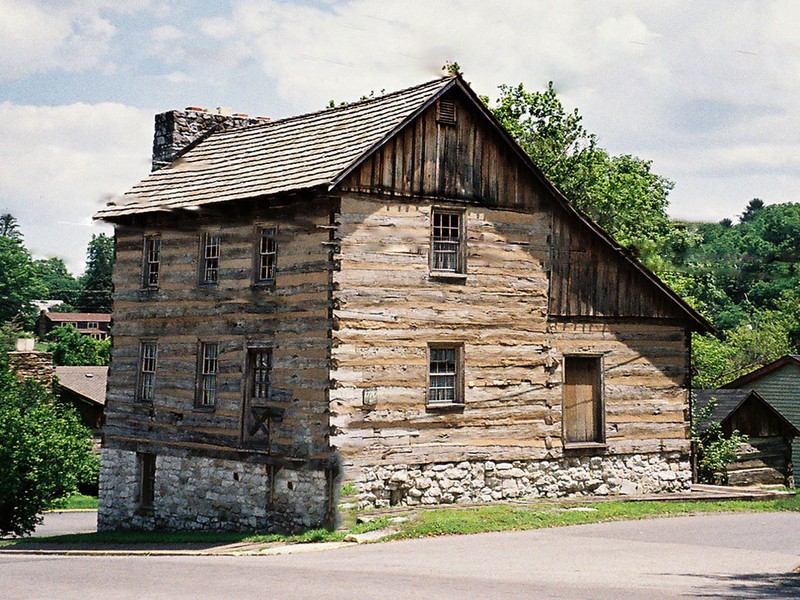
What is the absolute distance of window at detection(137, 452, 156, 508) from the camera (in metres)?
→ 29.8

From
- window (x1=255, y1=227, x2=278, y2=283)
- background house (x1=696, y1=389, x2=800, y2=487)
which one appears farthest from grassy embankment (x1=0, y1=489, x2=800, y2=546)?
background house (x1=696, y1=389, x2=800, y2=487)

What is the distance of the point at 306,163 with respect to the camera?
85.2 ft

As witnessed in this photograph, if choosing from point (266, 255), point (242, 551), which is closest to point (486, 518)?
point (242, 551)

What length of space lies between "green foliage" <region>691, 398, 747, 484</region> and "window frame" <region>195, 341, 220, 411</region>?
14885 millimetres

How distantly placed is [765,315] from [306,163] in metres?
57.3

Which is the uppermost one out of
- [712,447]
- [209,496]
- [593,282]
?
[593,282]

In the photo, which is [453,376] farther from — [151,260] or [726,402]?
[726,402]

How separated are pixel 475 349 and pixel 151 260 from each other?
9317mm

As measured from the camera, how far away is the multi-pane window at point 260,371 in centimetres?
2588

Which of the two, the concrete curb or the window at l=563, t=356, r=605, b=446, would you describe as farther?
the window at l=563, t=356, r=605, b=446

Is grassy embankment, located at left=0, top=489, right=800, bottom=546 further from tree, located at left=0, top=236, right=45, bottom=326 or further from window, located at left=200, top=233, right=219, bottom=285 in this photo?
tree, located at left=0, top=236, right=45, bottom=326

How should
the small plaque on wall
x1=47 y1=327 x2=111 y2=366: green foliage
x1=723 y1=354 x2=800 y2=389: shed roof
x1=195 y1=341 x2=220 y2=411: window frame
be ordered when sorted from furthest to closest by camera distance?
x1=47 y1=327 x2=111 y2=366: green foliage → x1=723 y1=354 x2=800 y2=389: shed roof → x1=195 y1=341 x2=220 y2=411: window frame → the small plaque on wall

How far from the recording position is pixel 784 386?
155 feet

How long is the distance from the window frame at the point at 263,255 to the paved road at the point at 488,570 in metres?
6.79
